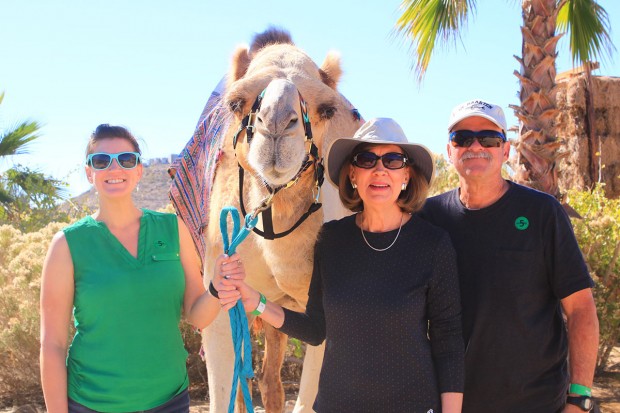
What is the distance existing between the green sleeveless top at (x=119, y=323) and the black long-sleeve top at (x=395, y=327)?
644 mm

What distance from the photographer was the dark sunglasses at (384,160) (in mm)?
2580

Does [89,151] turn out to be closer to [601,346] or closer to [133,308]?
[133,308]

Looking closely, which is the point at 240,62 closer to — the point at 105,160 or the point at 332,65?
the point at 332,65

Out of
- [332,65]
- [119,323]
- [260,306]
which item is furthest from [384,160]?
[332,65]

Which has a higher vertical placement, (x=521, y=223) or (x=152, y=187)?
(x=152, y=187)

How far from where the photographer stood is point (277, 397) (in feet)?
16.7

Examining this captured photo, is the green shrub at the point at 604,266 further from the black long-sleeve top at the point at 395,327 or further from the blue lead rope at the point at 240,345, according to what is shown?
the blue lead rope at the point at 240,345

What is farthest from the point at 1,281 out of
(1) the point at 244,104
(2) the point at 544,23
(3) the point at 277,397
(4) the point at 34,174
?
(4) the point at 34,174

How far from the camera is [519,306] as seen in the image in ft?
8.65

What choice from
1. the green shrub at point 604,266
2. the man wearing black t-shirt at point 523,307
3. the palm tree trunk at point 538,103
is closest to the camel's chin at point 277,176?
the man wearing black t-shirt at point 523,307

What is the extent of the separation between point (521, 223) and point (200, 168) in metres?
2.71

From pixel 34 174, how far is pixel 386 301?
13.9 metres

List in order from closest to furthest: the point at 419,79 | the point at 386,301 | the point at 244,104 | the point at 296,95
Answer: the point at 386,301, the point at 296,95, the point at 244,104, the point at 419,79

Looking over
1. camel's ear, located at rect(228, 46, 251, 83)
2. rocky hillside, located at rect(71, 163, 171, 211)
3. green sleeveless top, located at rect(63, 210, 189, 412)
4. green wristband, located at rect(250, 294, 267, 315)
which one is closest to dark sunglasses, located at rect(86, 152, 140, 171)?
green sleeveless top, located at rect(63, 210, 189, 412)
